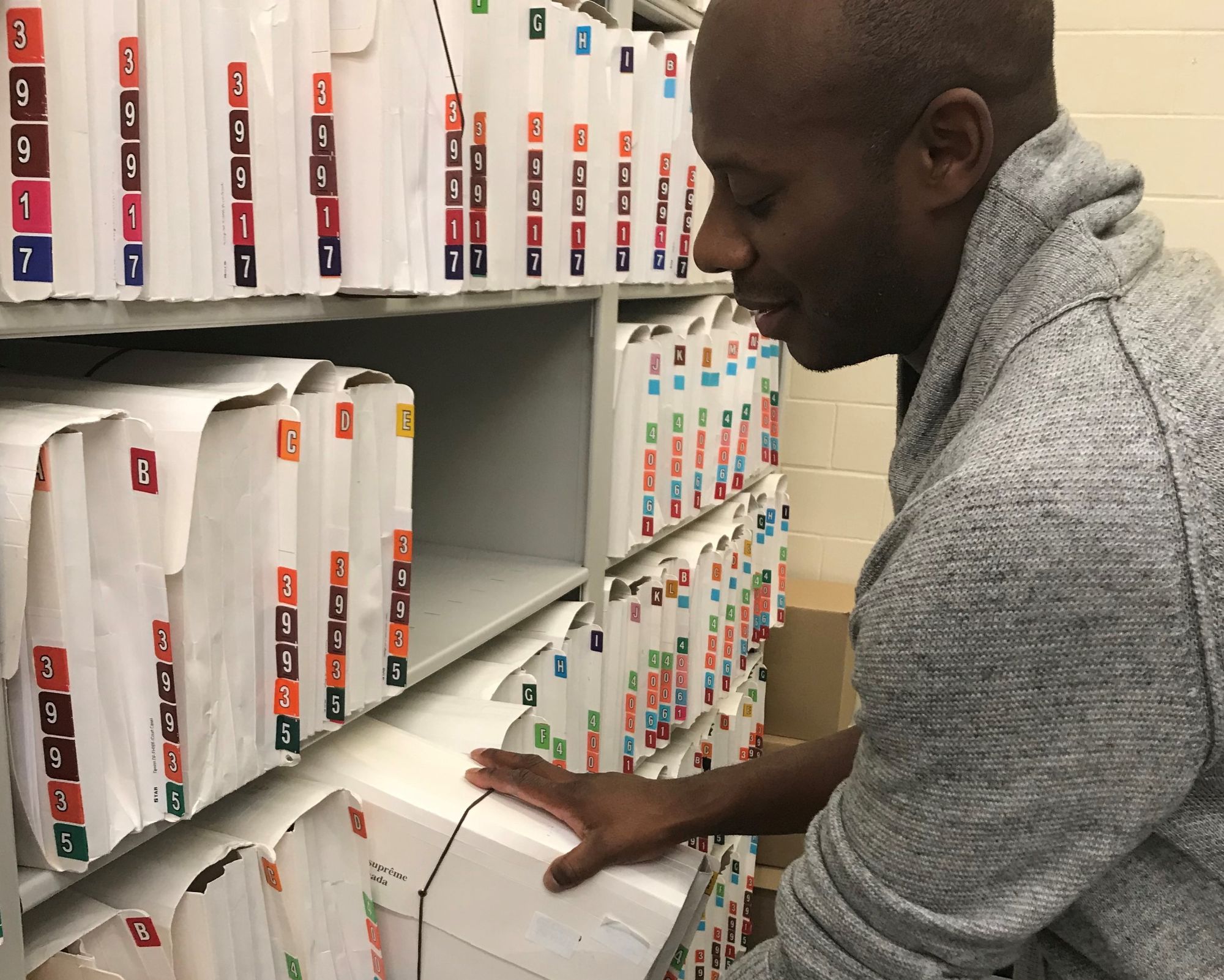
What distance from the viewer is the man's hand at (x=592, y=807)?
35.3 inches

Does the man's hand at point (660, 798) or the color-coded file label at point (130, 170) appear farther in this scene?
the man's hand at point (660, 798)

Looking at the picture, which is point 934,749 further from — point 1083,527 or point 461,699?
point 461,699

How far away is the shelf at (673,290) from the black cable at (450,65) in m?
0.54

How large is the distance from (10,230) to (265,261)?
21 centimetres

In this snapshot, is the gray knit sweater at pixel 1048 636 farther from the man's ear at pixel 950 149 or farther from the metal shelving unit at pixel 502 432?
the metal shelving unit at pixel 502 432

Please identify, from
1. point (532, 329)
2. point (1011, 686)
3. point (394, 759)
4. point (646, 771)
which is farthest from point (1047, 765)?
point (646, 771)

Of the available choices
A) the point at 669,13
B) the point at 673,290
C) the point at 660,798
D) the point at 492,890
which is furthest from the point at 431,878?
the point at 669,13

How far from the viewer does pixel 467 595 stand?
4.48 feet

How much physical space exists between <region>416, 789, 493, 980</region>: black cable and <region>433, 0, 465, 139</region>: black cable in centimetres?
62

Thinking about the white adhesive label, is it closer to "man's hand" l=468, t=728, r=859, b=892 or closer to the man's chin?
"man's hand" l=468, t=728, r=859, b=892

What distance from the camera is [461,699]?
1.20m

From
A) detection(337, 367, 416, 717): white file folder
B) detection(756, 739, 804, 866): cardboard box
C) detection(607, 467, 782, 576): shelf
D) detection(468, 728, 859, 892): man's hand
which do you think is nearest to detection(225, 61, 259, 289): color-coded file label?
detection(337, 367, 416, 717): white file folder

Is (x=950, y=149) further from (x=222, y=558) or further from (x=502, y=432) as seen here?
(x=502, y=432)

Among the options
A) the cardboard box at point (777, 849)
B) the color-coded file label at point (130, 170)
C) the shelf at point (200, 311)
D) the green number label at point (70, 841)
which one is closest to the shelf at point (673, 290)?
the shelf at point (200, 311)
